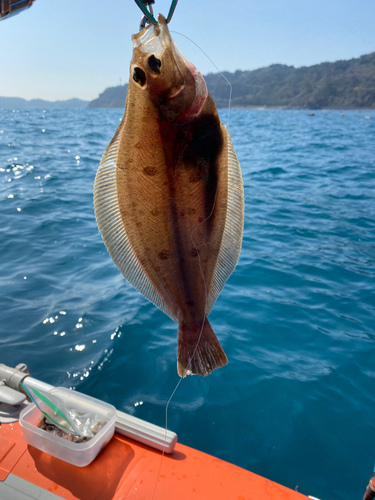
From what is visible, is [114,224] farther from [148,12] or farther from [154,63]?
[148,12]

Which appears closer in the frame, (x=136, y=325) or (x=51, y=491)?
(x=51, y=491)

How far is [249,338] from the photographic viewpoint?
482 cm

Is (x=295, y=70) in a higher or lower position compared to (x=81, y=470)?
higher

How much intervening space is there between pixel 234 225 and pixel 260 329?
10.8 ft

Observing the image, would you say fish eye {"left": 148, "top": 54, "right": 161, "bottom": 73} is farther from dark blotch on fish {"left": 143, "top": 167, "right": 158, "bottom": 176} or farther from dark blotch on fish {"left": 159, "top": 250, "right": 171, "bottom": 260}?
dark blotch on fish {"left": 159, "top": 250, "right": 171, "bottom": 260}

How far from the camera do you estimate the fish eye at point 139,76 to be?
5.45 ft

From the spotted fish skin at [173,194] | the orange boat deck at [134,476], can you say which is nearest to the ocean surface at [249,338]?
the orange boat deck at [134,476]

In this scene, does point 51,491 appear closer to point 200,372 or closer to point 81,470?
point 81,470

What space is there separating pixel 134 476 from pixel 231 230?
1.75 meters

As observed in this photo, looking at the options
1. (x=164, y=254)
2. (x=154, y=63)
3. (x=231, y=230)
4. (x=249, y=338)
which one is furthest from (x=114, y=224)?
(x=249, y=338)

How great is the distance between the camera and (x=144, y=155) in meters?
1.73

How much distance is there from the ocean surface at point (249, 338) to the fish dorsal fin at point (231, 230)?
2.14 metres

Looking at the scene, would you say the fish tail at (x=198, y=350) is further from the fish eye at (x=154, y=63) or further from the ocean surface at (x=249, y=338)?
the ocean surface at (x=249, y=338)

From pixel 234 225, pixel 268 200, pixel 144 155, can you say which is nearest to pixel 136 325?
pixel 234 225
